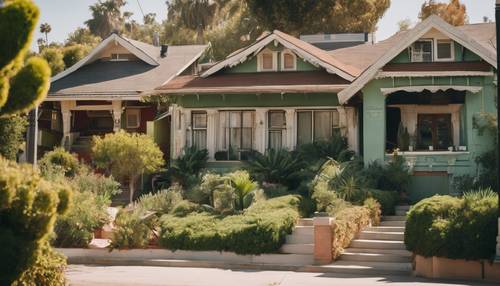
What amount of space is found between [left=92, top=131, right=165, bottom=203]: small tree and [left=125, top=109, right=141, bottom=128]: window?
8069 mm

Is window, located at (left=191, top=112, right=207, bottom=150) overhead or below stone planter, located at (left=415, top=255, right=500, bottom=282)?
overhead

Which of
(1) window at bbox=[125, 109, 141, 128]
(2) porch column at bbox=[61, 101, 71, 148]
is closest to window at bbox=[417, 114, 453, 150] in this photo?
(1) window at bbox=[125, 109, 141, 128]

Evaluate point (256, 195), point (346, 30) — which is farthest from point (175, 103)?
point (346, 30)

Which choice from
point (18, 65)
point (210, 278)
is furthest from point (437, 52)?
point (18, 65)

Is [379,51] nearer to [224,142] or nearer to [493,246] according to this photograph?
[224,142]

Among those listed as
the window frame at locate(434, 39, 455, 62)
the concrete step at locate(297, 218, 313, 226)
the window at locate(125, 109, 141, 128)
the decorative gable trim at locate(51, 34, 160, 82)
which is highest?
the decorative gable trim at locate(51, 34, 160, 82)

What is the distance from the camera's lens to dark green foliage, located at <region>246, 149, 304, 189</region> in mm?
24828

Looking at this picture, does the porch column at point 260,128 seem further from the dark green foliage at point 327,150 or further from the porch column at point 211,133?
the dark green foliage at point 327,150

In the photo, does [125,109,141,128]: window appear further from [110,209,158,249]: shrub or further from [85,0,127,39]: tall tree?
[85,0,127,39]: tall tree

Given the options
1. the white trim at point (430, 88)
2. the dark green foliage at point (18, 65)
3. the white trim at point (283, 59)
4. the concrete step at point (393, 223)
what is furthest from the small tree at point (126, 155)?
the dark green foliage at point (18, 65)

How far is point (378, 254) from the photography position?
1834 cm

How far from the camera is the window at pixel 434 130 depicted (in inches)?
1050

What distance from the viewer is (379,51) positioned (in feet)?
104

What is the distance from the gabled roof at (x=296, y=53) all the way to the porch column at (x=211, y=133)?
5.59 feet
